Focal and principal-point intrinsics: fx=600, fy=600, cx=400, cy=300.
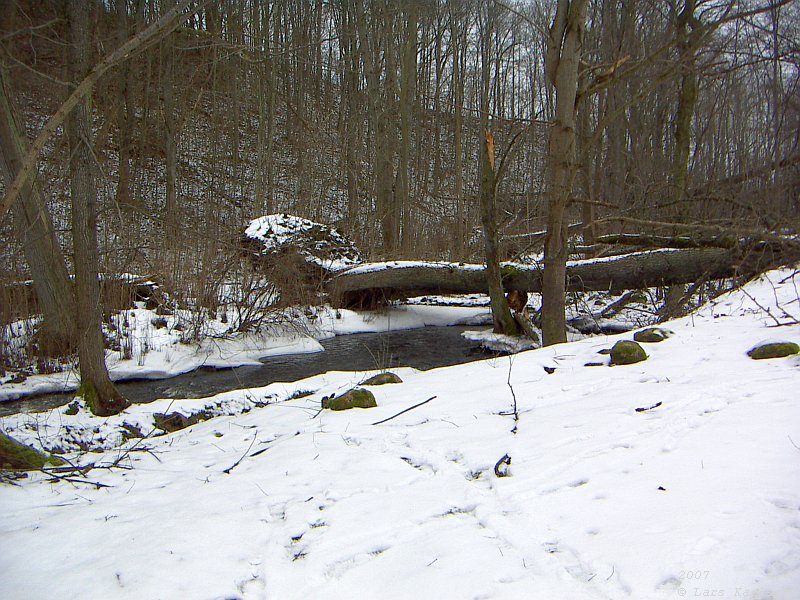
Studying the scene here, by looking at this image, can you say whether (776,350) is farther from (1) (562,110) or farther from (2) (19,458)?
(2) (19,458)

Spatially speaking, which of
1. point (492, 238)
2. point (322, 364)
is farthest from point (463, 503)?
point (492, 238)

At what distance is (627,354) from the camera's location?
15.6 ft

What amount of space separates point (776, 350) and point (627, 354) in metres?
1.01

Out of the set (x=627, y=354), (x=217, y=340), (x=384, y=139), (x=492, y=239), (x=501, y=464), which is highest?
(x=384, y=139)

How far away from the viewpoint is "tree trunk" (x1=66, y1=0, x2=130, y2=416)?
16.2 ft

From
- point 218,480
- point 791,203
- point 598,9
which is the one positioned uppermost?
point 598,9

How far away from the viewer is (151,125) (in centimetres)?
1748

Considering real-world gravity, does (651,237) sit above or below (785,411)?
above

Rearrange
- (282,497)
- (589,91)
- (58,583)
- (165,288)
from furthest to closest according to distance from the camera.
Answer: (165,288)
(589,91)
(282,497)
(58,583)

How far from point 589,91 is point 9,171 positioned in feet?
20.3

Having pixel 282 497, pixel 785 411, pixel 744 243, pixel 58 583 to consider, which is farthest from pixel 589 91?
pixel 58 583

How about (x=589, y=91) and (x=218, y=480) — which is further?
(x=589, y=91)

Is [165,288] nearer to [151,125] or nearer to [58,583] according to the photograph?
[58,583]

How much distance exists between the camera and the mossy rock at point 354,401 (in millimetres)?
4512
